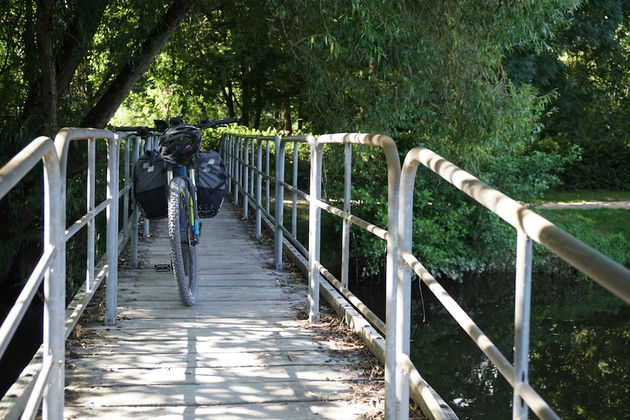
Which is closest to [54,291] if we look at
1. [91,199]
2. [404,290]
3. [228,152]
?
[404,290]

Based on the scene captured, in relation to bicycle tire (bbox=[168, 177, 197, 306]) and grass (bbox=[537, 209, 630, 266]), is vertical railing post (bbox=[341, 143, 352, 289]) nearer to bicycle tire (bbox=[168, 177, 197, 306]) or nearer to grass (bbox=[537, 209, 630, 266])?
bicycle tire (bbox=[168, 177, 197, 306])

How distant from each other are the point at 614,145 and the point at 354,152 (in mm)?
16393

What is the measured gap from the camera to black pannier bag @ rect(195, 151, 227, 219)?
582cm

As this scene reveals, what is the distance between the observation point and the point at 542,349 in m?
12.8

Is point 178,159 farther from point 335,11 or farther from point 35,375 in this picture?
point 335,11

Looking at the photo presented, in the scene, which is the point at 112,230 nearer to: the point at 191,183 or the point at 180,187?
the point at 180,187

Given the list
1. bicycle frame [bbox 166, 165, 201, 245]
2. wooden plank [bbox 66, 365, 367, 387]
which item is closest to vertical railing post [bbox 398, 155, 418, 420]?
wooden plank [bbox 66, 365, 367, 387]

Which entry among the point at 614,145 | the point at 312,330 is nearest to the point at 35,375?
the point at 312,330

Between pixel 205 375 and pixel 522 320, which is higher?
pixel 522 320

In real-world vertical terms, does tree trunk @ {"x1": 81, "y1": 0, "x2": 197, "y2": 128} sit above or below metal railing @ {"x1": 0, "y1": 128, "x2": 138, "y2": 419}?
above

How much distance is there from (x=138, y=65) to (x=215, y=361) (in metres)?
6.40

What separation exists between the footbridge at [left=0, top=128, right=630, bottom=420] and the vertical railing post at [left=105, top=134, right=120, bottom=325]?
12mm

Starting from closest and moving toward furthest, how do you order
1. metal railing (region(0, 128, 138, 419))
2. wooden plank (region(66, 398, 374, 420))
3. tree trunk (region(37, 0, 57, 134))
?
metal railing (region(0, 128, 138, 419))
wooden plank (region(66, 398, 374, 420))
tree trunk (region(37, 0, 57, 134))

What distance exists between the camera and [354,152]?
11648 millimetres
